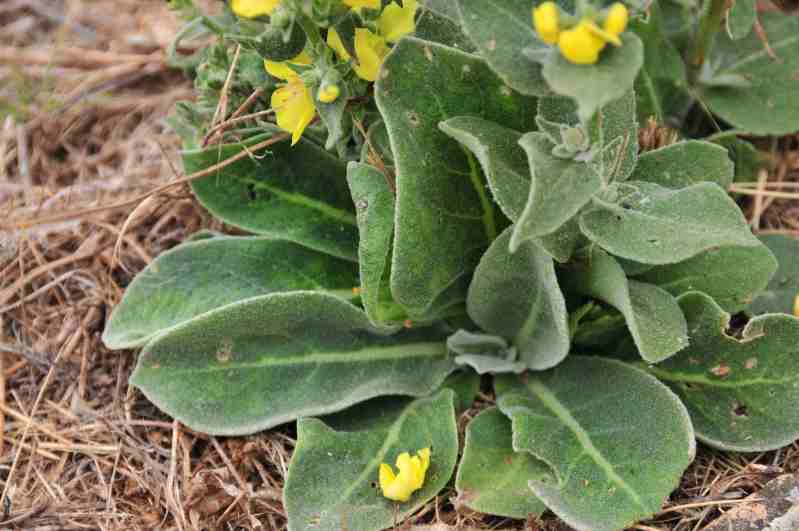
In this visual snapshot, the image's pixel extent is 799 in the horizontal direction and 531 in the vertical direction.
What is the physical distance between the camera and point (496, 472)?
215cm

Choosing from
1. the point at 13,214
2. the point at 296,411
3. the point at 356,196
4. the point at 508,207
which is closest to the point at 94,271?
the point at 13,214

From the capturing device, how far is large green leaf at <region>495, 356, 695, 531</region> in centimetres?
196

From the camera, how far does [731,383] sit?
7.27 feet

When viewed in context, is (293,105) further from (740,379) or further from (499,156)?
(740,379)

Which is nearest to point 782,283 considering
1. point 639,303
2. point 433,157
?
point 639,303

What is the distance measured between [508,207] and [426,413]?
666 millimetres

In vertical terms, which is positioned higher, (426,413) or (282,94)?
(282,94)

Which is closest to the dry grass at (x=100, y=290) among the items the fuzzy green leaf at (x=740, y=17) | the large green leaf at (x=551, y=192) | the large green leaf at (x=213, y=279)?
the large green leaf at (x=213, y=279)

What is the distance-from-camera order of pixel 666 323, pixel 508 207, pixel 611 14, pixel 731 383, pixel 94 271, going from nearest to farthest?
pixel 611 14, pixel 508 207, pixel 666 323, pixel 731 383, pixel 94 271

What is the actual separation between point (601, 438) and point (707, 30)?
1.24 m

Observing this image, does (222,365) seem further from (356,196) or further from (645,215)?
(645,215)

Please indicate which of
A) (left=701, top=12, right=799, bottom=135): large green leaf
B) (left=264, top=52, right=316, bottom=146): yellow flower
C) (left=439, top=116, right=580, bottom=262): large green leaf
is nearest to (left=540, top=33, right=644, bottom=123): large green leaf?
(left=439, top=116, right=580, bottom=262): large green leaf

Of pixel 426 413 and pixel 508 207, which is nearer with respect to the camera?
pixel 508 207

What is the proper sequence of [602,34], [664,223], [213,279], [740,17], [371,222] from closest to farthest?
[602,34] < [664,223] < [371,222] < [740,17] < [213,279]
